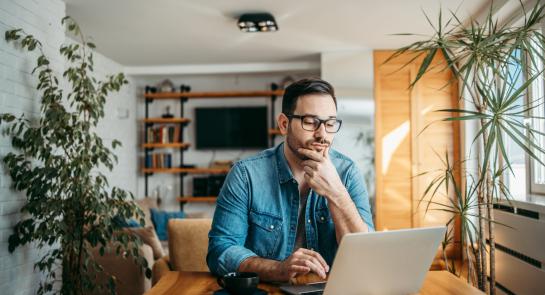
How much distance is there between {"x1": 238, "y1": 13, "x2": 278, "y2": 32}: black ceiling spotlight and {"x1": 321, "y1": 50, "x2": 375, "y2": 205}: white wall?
51.0 inches

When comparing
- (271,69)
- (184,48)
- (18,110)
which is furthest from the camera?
(271,69)

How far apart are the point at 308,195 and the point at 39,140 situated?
189 centimetres

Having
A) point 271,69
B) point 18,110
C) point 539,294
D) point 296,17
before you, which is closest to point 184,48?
point 271,69

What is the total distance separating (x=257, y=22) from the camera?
386cm

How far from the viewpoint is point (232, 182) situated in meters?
1.47

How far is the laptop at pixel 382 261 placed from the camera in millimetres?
949

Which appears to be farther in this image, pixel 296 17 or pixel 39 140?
pixel 296 17

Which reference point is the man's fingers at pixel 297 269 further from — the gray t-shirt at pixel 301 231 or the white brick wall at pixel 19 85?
the white brick wall at pixel 19 85

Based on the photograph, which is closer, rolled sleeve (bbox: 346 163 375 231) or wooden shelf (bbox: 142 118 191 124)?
rolled sleeve (bbox: 346 163 375 231)

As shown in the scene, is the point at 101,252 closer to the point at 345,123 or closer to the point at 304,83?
the point at 304,83

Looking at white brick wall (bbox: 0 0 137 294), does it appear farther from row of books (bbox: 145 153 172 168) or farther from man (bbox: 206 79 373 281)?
row of books (bbox: 145 153 172 168)

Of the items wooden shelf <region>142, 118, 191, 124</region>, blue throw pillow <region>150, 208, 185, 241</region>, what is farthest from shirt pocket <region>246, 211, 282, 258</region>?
wooden shelf <region>142, 118, 191, 124</region>

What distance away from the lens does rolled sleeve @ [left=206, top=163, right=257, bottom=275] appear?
4.37 ft

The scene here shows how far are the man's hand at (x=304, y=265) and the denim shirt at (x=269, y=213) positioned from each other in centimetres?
25
